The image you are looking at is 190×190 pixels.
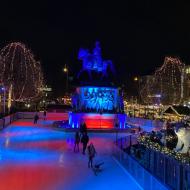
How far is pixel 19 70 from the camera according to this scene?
60.2 m

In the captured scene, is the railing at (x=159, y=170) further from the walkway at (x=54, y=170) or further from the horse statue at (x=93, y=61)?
the horse statue at (x=93, y=61)

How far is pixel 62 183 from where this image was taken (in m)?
16.3

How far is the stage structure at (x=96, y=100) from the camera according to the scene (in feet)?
147

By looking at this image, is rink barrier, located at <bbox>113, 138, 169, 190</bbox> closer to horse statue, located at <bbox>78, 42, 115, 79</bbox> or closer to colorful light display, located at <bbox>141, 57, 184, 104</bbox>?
horse statue, located at <bbox>78, 42, 115, 79</bbox>

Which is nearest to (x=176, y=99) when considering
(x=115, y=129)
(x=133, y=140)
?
(x=115, y=129)

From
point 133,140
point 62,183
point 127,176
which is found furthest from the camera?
point 133,140

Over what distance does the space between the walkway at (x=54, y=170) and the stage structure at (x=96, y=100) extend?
1574 cm

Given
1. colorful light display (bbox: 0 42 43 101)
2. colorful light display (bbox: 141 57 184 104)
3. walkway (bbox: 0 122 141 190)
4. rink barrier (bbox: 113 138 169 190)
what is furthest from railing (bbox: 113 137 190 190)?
colorful light display (bbox: 141 57 184 104)

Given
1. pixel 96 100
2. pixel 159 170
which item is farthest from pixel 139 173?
pixel 96 100

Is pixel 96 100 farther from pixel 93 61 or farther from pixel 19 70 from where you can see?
pixel 19 70

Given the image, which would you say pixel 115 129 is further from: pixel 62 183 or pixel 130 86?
pixel 130 86

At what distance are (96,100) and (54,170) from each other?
26.2 metres

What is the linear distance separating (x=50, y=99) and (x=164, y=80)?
41.6 metres

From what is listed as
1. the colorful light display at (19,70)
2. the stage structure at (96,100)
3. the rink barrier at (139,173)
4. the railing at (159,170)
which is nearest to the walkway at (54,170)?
the rink barrier at (139,173)
